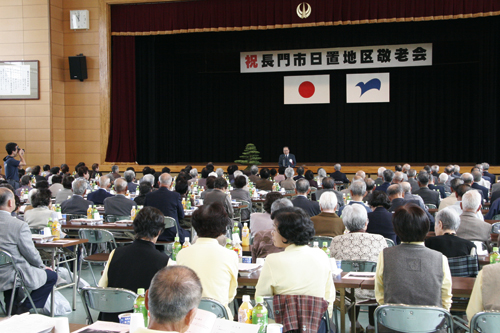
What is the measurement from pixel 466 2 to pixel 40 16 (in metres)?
12.0

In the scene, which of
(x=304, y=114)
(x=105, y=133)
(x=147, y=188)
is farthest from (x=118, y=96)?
(x=147, y=188)

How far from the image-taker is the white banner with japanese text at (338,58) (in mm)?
16625

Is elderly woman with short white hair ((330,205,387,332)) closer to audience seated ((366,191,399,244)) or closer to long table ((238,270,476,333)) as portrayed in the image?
long table ((238,270,476,333))

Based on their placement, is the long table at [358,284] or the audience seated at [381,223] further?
the audience seated at [381,223]

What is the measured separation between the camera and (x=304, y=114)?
19.6m

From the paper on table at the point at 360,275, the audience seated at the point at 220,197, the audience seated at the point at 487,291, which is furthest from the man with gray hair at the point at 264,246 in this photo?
the audience seated at the point at 220,197

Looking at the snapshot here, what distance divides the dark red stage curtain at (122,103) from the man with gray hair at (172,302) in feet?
48.8

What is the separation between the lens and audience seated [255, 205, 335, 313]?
128 inches

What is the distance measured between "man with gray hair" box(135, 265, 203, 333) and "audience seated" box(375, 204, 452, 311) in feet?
6.21

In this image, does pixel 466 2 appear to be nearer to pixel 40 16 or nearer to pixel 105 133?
pixel 105 133

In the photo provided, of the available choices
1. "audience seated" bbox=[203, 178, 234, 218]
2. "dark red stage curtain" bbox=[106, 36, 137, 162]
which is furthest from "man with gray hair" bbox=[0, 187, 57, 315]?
"dark red stage curtain" bbox=[106, 36, 137, 162]

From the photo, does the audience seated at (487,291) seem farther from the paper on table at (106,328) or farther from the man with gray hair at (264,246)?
the paper on table at (106,328)

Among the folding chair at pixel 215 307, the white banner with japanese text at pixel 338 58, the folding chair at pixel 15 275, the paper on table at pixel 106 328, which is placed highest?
the white banner with japanese text at pixel 338 58

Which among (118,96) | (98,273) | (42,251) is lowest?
(98,273)
